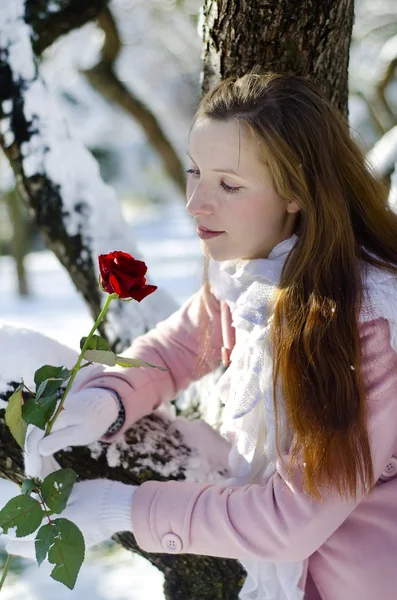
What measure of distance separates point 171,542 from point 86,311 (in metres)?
5.21

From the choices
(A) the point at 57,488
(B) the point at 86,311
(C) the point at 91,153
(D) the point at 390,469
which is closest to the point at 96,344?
(A) the point at 57,488

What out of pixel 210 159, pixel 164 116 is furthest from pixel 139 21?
pixel 210 159

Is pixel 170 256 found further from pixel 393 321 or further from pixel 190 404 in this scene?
pixel 393 321

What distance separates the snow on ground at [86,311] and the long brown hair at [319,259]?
0.46m

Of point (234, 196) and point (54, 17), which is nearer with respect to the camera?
point (234, 196)

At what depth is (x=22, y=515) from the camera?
1.22 metres

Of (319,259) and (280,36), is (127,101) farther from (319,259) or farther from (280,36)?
(319,259)

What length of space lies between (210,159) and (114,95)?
3305 millimetres

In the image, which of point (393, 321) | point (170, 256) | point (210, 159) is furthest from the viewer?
point (170, 256)

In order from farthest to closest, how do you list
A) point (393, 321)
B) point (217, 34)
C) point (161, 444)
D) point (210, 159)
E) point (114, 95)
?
point (114, 95) < point (217, 34) < point (161, 444) < point (210, 159) < point (393, 321)

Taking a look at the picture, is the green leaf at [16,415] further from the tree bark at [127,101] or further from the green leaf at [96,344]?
the tree bark at [127,101]

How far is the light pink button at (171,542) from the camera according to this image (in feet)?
4.19

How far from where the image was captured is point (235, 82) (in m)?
1.44

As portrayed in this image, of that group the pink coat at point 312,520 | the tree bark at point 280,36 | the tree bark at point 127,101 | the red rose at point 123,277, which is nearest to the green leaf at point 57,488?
the pink coat at point 312,520
